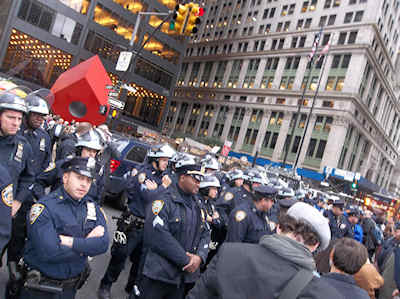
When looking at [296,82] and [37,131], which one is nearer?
[37,131]

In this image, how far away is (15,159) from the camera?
12.9 ft

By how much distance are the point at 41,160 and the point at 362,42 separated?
54535 millimetres

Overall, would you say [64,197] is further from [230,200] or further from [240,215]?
[230,200]

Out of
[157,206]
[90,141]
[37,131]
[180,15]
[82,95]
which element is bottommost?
[157,206]

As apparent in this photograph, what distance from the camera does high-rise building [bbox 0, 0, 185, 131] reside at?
31609mm

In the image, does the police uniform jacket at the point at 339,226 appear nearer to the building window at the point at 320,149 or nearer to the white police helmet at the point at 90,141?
the white police helmet at the point at 90,141

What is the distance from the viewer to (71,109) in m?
10.5

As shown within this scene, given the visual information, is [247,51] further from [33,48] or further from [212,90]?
[33,48]

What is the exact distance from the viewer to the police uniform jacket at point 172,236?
3469mm

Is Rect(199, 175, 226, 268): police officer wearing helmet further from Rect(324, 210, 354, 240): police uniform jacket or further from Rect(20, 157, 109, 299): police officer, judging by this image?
Rect(324, 210, 354, 240): police uniform jacket

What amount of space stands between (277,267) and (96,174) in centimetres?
361

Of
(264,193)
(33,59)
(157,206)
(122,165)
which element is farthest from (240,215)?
(33,59)

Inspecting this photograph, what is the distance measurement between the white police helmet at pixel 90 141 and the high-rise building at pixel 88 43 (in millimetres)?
24159

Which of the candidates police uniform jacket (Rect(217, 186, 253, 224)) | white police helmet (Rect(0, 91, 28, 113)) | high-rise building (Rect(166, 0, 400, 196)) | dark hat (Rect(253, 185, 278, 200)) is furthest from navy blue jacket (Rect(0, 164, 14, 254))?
high-rise building (Rect(166, 0, 400, 196))
